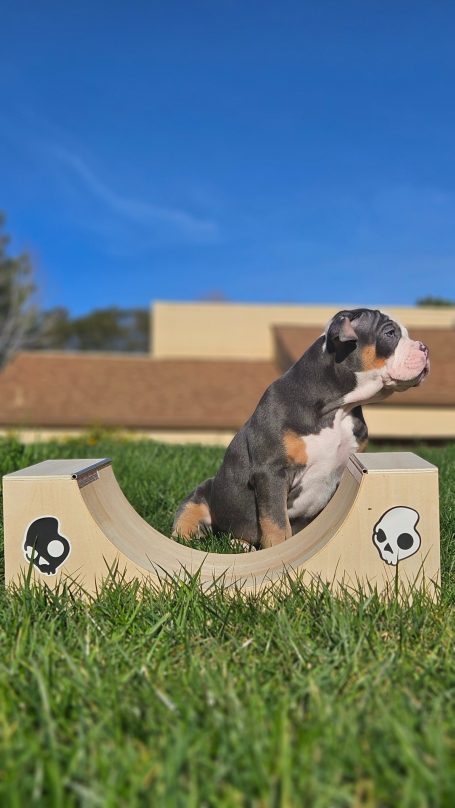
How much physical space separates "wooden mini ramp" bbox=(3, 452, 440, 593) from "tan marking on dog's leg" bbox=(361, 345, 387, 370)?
0.48m

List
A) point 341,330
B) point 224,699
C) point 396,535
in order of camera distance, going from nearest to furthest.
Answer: point 224,699 → point 396,535 → point 341,330

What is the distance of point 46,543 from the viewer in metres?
3.16

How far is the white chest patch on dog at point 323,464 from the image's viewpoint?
12.1 ft

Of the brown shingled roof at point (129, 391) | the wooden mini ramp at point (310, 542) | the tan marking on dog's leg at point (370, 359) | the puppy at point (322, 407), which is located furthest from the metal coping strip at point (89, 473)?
the brown shingled roof at point (129, 391)

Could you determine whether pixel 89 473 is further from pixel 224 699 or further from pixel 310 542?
pixel 224 699

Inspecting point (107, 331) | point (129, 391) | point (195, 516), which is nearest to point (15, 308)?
point (107, 331)

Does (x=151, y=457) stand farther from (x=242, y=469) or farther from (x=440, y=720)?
(x=440, y=720)

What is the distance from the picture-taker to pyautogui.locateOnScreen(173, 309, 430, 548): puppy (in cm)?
363

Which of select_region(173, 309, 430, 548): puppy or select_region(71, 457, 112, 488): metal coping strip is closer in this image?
select_region(71, 457, 112, 488): metal coping strip

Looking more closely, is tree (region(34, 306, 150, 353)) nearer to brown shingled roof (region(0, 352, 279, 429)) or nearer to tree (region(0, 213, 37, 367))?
tree (region(0, 213, 37, 367))

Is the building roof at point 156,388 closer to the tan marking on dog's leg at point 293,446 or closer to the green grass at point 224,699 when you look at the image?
the tan marking on dog's leg at point 293,446

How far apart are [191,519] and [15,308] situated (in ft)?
157

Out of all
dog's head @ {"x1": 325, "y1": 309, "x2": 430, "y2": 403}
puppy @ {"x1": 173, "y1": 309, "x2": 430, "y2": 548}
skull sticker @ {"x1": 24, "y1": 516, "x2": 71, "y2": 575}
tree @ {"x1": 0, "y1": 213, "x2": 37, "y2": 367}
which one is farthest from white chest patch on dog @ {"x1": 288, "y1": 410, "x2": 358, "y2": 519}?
tree @ {"x1": 0, "y1": 213, "x2": 37, "y2": 367}

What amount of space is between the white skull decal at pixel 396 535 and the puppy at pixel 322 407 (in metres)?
0.70
